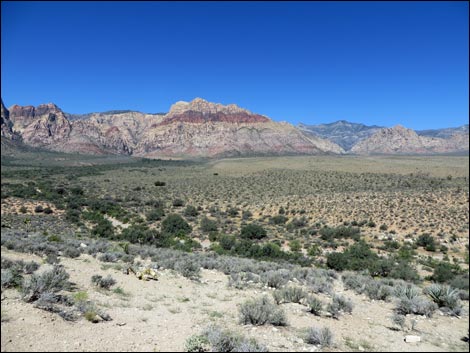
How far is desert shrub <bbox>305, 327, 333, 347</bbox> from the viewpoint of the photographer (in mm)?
6613

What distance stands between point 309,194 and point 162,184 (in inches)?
1046

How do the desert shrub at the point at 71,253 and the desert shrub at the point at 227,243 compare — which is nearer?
the desert shrub at the point at 71,253

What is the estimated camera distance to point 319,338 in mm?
6625

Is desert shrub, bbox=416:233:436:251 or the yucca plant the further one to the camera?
desert shrub, bbox=416:233:436:251

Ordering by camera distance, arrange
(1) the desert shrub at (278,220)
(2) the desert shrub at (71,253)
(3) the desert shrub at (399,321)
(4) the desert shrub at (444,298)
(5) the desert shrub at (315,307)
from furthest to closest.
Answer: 1. (1) the desert shrub at (278,220)
2. (2) the desert shrub at (71,253)
3. (4) the desert shrub at (444,298)
4. (5) the desert shrub at (315,307)
5. (3) the desert shrub at (399,321)

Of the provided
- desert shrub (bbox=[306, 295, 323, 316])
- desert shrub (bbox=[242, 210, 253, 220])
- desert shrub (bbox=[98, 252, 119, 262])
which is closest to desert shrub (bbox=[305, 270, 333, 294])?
desert shrub (bbox=[306, 295, 323, 316])

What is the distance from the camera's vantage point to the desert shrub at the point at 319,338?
6613 millimetres

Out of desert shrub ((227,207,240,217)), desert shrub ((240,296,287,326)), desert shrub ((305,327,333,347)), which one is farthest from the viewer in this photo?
desert shrub ((227,207,240,217))

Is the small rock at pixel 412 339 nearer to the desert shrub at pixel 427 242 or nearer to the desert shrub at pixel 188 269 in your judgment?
the desert shrub at pixel 188 269

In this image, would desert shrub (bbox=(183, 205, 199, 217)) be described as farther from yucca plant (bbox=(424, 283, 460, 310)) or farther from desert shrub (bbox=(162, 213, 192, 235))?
yucca plant (bbox=(424, 283, 460, 310))

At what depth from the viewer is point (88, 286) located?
9.27 m

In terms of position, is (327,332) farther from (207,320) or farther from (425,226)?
(425,226)

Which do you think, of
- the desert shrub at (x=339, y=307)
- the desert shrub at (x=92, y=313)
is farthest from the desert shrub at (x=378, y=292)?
the desert shrub at (x=92, y=313)

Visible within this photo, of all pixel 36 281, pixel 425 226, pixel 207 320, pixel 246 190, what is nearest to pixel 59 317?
pixel 36 281
